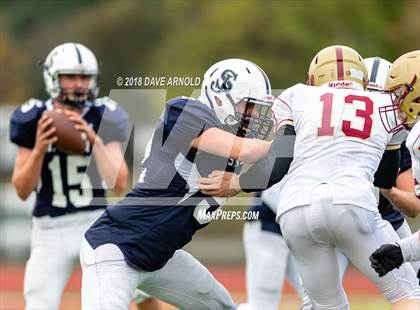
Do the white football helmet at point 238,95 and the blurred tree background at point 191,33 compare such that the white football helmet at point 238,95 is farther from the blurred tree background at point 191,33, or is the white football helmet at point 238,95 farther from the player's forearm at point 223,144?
the blurred tree background at point 191,33

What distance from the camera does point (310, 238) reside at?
4387mm

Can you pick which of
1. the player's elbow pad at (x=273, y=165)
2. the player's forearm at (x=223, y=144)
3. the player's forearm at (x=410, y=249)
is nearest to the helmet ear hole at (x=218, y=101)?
the player's forearm at (x=223, y=144)

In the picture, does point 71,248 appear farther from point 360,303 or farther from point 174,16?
point 174,16

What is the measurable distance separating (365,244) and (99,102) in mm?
2281

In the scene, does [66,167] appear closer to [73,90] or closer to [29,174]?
[29,174]

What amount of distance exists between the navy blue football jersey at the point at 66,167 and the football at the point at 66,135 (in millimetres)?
94

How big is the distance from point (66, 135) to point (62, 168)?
26cm

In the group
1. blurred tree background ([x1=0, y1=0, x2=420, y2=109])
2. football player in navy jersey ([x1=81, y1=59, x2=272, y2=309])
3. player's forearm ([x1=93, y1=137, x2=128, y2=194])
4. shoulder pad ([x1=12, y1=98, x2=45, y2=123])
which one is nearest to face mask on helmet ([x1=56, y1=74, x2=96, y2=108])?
shoulder pad ([x1=12, y1=98, x2=45, y2=123])

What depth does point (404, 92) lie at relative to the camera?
4523 millimetres

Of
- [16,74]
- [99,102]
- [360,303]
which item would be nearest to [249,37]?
[16,74]

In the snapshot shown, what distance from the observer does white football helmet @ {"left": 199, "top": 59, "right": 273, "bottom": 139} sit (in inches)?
180

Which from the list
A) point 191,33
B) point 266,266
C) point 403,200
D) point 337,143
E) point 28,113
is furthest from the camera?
point 191,33

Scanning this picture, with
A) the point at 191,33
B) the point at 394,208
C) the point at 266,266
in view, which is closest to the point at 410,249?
the point at 394,208

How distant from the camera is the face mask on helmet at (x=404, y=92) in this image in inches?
176
